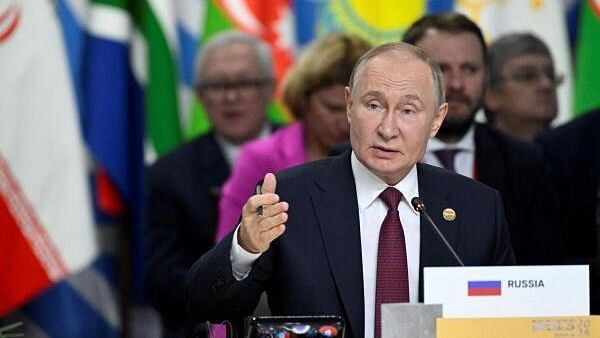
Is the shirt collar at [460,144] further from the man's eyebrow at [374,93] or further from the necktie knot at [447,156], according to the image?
the man's eyebrow at [374,93]

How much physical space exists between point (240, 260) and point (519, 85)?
281 centimetres

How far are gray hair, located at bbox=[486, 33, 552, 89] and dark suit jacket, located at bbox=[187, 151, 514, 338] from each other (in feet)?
7.41

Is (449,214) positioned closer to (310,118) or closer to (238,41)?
(310,118)

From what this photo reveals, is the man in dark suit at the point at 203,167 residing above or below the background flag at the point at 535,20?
below

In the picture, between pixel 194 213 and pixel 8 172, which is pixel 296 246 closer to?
pixel 194 213

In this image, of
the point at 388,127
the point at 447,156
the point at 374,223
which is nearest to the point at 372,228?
the point at 374,223

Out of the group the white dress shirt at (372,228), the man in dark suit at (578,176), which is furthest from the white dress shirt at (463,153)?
the white dress shirt at (372,228)

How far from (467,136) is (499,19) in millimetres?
1693

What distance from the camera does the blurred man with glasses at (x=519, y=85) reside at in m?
5.08

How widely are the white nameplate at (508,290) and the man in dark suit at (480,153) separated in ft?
4.63

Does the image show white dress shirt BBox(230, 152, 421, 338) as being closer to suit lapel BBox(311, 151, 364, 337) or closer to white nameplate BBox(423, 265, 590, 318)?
suit lapel BBox(311, 151, 364, 337)

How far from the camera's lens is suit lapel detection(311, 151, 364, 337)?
2.66 metres

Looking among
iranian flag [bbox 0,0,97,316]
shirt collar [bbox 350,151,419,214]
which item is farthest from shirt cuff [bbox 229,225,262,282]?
iranian flag [bbox 0,0,97,316]

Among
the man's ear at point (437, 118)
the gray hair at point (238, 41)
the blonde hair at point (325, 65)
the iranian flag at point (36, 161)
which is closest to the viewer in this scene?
the man's ear at point (437, 118)
